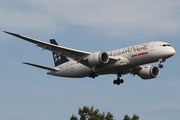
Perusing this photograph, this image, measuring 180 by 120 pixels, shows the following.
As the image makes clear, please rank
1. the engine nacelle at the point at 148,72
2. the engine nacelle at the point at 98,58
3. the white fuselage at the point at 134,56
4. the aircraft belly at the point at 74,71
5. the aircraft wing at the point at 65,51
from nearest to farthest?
1. the aircraft wing at the point at 65,51
2. the white fuselage at the point at 134,56
3. the engine nacelle at the point at 98,58
4. the aircraft belly at the point at 74,71
5. the engine nacelle at the point at 148,72

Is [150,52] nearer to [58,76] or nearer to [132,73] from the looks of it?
[132,73]

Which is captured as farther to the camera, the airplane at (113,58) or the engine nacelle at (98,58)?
the engine nacelle at (98,58)

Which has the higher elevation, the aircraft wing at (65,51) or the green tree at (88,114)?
the aircraft wing at (65,51)

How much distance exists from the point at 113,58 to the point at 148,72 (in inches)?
318

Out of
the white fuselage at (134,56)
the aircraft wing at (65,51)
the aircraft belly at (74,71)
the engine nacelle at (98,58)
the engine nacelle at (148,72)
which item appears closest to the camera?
the aircraft wing at (65,51)

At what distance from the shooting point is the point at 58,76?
164 ft

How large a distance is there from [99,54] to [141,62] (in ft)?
17.9

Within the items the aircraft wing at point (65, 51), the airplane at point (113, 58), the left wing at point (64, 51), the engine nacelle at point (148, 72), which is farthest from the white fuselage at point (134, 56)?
the engine nacelle at point (148, 72)

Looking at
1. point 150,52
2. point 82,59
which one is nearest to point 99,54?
point 82,59

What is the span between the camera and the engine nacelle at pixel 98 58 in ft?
137

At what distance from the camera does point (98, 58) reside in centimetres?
4166

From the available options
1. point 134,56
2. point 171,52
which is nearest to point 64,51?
point 134,56

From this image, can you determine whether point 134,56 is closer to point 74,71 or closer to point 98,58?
point 98,58

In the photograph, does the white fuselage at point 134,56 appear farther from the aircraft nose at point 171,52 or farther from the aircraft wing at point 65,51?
the aircraft wing at point 65,51
